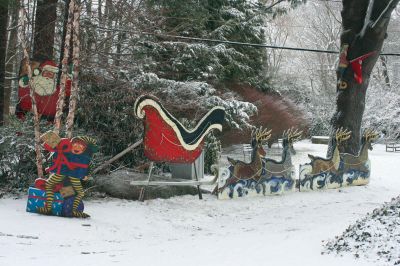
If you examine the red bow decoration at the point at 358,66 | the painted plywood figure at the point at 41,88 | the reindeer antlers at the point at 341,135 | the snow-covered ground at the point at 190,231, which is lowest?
the snow-covered ground at the point at 190,231

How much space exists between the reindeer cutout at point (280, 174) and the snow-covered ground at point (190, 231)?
30cm

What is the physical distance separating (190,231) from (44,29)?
657 centimetres

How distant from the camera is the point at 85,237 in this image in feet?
22.7

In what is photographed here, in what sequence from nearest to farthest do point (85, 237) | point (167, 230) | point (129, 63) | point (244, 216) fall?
point (85, 237), point (167, 230), point (244, 216), point (129, 63)

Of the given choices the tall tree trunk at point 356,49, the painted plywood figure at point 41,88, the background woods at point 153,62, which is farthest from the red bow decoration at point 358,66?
the painted plywood figure at point 41,88

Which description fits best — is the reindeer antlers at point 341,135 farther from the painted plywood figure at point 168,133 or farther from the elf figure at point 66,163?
the elf figure at point 66,163

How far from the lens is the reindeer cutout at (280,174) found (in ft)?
38.5

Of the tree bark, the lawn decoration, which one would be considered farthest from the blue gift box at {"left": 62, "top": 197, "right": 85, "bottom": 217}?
the tree bark

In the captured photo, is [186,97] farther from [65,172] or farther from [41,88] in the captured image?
[65,172]

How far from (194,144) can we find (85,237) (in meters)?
4.34

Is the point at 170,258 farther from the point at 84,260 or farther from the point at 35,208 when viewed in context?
the point at 35,208

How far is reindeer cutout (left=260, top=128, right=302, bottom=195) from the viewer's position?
11.7 meters

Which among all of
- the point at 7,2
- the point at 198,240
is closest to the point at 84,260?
the point at 198,240

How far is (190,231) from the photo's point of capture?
329 inches
